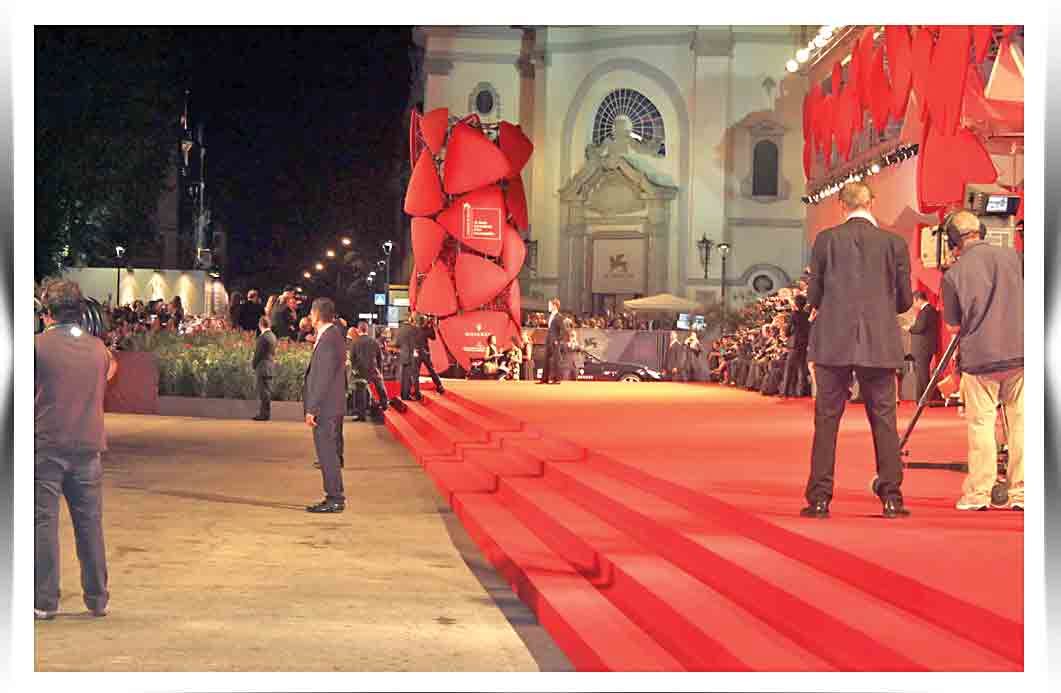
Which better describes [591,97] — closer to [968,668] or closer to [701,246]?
[701,246]

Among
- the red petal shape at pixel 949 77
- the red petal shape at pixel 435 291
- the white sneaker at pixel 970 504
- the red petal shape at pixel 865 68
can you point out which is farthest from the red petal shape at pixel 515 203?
the white sneaker at pixel 970 504

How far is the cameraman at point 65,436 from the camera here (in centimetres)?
760

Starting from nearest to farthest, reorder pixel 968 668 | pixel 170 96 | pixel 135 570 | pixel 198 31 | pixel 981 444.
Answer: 1. pixel 968 668
2. pixel 981 444
3. pixel 135 570
4. pixel 170 96
5. pixel 198 31

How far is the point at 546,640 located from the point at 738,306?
144 ft

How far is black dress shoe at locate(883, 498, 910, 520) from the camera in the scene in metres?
8.26

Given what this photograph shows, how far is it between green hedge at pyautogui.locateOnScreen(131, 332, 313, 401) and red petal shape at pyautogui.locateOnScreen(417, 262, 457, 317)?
4.27 meters

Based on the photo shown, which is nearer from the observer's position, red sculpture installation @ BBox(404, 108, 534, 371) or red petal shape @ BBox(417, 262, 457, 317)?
red sculpture installation @ BBox(404, 108, 534, 371)

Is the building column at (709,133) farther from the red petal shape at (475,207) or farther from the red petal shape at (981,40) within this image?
the red petal shape at (981,40)

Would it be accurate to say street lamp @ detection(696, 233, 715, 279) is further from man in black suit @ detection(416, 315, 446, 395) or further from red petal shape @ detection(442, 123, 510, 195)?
man in black suit @ detection(416, 315, 446, 395)

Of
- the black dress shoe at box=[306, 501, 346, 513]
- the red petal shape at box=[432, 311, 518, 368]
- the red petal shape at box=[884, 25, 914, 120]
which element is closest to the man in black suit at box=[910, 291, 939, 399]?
the red petal shape at box=[884, 25, 914, 120]

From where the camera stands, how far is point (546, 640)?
7734 millimetres

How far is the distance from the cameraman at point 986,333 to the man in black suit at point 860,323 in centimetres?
40

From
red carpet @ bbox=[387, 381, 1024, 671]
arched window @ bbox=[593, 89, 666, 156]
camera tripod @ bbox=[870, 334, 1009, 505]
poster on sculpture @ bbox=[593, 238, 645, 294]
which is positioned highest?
arched window @ bbox=[593, 89, 666, 156]

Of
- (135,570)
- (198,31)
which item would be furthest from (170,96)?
(135,570)
